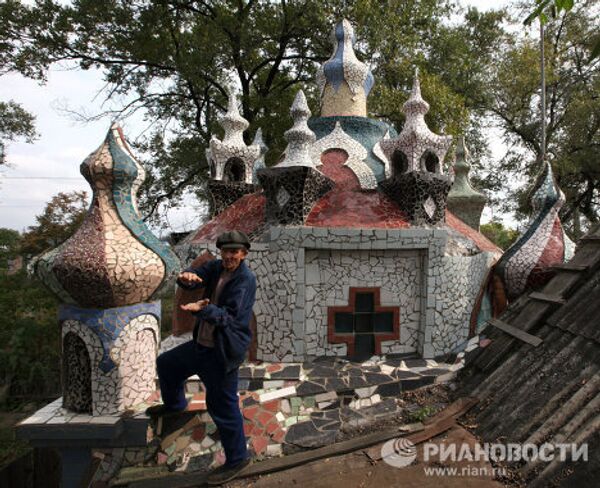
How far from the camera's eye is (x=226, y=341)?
10.5 feet

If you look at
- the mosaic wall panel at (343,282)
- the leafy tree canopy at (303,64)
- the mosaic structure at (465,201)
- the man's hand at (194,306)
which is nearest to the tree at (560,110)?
the leafy tree canopy at (303,64)

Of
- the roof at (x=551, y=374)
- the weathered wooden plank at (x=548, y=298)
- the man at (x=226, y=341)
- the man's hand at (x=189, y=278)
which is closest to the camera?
the roof at (x=551, y=374)

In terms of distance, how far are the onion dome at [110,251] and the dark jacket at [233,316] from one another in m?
0.81

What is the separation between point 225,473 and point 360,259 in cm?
327

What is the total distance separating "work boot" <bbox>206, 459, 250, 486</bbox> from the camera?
11.2 feet

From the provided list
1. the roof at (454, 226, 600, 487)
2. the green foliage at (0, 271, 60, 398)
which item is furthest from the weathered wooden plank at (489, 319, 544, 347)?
the green foliage at (0, 271, 60, 398)

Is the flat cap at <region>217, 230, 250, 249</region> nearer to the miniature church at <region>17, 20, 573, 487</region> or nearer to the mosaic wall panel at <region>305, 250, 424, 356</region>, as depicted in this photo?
the miniature church at <region>17, 20, 573, 487</region>

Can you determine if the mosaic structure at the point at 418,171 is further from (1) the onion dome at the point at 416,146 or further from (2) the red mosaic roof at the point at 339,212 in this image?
(2) the red mosaic roof at the point at 339,212

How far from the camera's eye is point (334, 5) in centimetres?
1200

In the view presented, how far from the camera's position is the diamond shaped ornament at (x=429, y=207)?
233 inches

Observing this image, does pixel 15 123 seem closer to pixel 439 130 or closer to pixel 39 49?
pixel 39 49

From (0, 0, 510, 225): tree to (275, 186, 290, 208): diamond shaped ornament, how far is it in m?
6.90

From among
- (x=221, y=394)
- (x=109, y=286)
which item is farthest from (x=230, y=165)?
(x=221, y=394)

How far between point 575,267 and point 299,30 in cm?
1283
